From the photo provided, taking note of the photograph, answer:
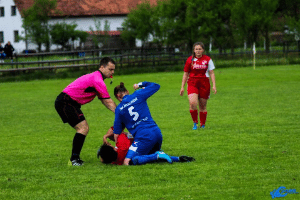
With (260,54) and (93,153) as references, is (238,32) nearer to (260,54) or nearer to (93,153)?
(260,54)

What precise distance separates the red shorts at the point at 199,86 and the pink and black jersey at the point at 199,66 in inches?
3.6

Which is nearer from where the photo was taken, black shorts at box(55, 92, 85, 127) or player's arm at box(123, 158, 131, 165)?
player's arm at box(123, 158, 131, 165)

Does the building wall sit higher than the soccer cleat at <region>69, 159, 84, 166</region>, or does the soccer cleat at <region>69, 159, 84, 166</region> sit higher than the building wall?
the building wall

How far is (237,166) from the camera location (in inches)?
267

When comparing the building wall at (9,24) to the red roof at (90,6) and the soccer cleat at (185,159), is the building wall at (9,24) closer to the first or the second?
the red roof at (90,6)

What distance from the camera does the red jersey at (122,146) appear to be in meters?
7.42

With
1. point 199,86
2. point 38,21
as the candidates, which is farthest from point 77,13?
point 199,86

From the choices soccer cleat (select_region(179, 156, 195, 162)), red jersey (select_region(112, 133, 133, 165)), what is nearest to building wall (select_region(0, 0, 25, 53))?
red jersey (select_region(112, 133, 133, 165))

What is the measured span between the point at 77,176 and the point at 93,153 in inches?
76.5

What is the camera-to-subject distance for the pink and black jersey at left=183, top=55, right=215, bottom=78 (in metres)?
10.8

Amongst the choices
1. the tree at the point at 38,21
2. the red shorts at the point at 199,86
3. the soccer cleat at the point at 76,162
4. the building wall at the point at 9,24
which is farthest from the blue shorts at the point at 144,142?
the building wall at the point at 9,24

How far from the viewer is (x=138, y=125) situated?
730 cm

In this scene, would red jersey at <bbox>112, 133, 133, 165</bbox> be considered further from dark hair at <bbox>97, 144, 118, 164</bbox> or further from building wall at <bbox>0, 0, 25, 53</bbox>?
building wall at <bbox>0, 0, 25, 53</bbox>

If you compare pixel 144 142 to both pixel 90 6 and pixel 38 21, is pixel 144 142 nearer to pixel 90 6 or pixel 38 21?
pixel 38 21
